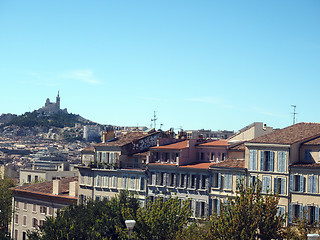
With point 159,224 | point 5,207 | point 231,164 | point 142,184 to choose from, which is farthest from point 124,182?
point 5,207

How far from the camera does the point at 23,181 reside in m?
122

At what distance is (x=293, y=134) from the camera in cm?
6381

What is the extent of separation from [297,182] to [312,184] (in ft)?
6.07

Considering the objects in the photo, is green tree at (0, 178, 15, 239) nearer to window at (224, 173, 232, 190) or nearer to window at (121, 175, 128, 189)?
window at (121, 175, 128, 189)

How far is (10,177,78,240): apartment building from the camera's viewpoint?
8681 centimetres

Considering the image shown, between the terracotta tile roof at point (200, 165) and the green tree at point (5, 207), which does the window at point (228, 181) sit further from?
the green tree at point (5, 207)

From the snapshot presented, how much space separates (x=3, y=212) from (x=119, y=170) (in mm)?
28621

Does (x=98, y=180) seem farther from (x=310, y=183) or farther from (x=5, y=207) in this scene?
(x=310, y=183)

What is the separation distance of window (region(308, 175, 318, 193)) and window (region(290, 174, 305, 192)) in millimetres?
768

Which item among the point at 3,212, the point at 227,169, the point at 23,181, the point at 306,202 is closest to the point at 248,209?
the point at 306,202

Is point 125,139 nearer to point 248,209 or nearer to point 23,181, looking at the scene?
point 248,209

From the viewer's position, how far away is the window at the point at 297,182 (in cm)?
5938

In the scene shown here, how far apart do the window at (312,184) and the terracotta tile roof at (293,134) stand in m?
4.21

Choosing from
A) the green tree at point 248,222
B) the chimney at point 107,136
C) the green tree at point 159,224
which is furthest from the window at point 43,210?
the green tree at point 248,222
